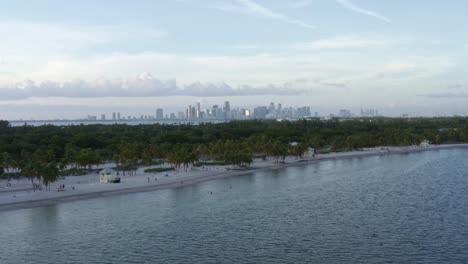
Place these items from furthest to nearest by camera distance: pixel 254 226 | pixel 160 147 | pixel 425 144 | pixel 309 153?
pixel 425 144 → pixel 309 153 → pixel 160 147 → pixel 254 226

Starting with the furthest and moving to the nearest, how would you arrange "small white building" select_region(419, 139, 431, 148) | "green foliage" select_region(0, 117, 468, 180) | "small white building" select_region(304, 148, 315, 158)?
"small white building" select_region(419, 139, 431, 148)
"small white building" select_region(304, 148, 315, 158)
"green foliage" select_region(0, 117, 468, 180)

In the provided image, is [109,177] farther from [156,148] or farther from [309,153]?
[309,153]

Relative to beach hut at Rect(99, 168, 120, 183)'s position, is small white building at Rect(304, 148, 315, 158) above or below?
above

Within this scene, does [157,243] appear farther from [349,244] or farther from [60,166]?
[60,166]

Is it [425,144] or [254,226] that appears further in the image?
[425,144]

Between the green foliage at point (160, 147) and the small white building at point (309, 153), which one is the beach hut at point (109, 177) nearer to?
the green foliage at point (160, 147)

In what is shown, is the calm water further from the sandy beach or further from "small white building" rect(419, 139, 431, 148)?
"small white building" rect(419, 139, 431, 148)

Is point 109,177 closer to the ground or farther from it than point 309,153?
closer to the ground

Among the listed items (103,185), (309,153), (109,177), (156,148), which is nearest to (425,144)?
(309,153)

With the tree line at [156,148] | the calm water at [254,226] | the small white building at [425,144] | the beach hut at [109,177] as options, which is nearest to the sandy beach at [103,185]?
the beach hut at [109,177]

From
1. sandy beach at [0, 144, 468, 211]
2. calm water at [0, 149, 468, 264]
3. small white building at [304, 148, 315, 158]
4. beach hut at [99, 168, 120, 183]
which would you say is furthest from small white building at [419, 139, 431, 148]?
beach hut at [99, 168, 120, 183]
